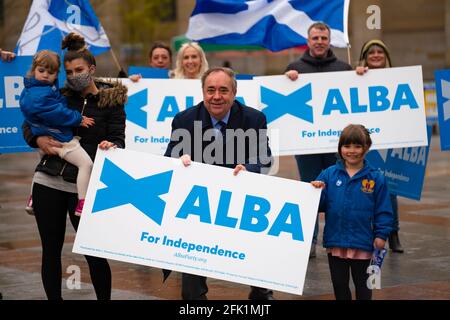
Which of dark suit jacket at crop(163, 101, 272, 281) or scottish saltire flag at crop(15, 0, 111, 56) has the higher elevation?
scottish saltire flag at crop(15, 0, 111, 56)

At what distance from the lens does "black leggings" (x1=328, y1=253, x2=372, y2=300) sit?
6609 mm

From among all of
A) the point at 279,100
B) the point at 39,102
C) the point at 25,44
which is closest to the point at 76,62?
the point at 39,102

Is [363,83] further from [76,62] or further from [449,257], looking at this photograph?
[76,62]

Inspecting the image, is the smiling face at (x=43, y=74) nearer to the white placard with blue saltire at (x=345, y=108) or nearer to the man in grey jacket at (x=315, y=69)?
the white placard with blue saltire at (x=345, y=108)

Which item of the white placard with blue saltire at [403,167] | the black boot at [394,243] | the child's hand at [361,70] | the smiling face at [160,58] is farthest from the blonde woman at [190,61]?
the black boot at [394,243]

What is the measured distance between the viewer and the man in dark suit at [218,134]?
21.9 feet

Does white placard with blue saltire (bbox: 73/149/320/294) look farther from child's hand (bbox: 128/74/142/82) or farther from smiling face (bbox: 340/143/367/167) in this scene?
child's hand (bbox: 128/74/142/82)

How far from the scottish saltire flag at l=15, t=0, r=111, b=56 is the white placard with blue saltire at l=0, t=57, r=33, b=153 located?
1306mm

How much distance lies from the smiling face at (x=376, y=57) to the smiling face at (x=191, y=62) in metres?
1.70

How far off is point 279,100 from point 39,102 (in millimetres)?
3305

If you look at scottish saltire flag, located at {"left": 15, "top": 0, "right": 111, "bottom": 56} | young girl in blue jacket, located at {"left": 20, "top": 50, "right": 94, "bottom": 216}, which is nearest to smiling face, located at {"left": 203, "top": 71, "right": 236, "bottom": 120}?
young girl in blue jacket, located at {"left": 20, "top": 50, "right": 94, "bottom": 216}

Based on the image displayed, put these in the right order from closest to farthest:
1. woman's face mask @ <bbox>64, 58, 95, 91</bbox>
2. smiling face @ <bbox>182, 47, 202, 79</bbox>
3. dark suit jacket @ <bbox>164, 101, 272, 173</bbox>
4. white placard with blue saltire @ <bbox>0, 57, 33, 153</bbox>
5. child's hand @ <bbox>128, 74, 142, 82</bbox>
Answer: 1. dark suit jacket @ <bbox>164, 101, 272, 173</bbox>
2. woman's face mask @ <bbox>64, 58, 95, 91</bbox>
3. white placard with blue saltire @ <bbox>0, 57, 33, 153</bbox>
4. smiling face @ <bbox>182, 47, 202, 79</bbox>
5. child's hand @ <bbox>128, 74, 142, 82</bbox>
